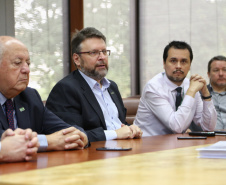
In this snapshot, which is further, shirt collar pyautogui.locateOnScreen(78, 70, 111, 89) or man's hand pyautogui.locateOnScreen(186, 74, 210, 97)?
man's hand pyautogui.locateOnScreen(186, 74, 210, 97)

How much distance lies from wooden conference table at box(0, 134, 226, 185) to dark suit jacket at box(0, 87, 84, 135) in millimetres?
454

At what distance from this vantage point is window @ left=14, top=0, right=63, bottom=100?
208 inches

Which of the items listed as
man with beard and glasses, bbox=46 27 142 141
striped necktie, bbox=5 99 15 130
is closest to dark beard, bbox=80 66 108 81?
man with beard and glasses, bbox=46 27 142 141

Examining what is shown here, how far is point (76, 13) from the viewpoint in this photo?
588 centimetres

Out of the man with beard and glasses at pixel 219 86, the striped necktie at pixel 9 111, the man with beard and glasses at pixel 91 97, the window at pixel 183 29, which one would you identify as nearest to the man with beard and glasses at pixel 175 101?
the man with beard and glasses at pixel 91 97

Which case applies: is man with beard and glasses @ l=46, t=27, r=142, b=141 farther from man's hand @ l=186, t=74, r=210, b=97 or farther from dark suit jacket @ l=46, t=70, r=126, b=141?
man's hand @ l=186, t=74, r=210, b=97

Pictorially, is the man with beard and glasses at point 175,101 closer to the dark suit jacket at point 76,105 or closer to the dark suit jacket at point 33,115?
the dark suit jacket at point 76,105

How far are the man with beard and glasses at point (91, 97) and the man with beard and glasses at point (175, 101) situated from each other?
14.2 inches

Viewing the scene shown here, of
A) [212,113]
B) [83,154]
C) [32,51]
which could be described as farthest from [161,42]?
[83,154]

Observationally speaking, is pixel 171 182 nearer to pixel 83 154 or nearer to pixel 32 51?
pixel 83 154

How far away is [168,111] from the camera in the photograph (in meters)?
3.69

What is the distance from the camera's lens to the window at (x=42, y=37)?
5285mm

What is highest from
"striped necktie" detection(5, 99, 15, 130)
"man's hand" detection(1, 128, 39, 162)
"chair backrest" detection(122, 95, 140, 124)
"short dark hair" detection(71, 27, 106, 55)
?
"short dark hair" detection(71, 27, 106, 55)

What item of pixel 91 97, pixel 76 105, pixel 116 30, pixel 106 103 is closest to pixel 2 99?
pixel 76 105
